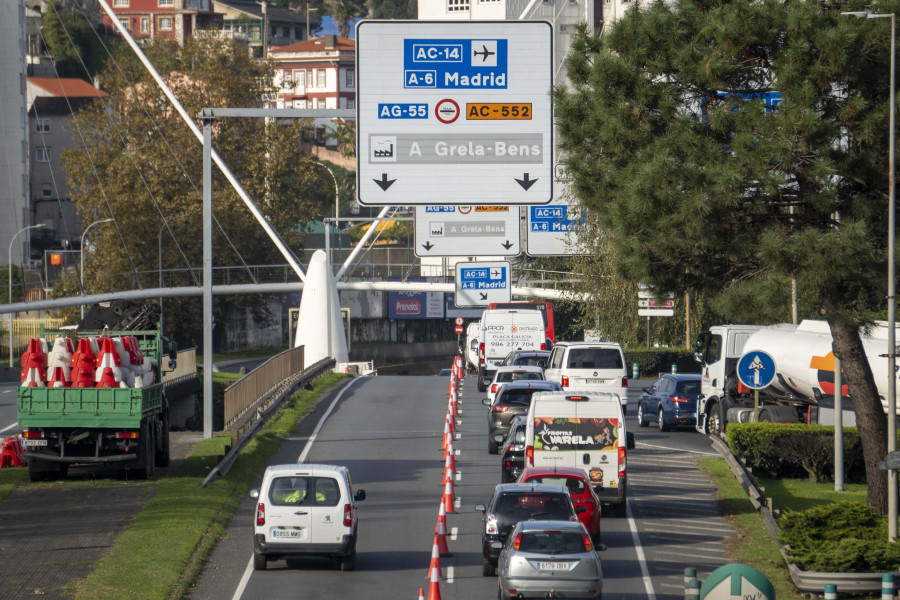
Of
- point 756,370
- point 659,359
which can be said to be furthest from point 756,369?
point 659,359

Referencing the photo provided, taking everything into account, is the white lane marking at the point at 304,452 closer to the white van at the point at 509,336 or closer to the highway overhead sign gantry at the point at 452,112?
the white van at the point at 509,336

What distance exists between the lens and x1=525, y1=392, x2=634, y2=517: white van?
22.7 m

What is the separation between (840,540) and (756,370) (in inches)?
389

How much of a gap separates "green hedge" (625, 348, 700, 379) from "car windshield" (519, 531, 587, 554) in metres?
→ 46.4

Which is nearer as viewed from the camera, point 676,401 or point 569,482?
point 569,482

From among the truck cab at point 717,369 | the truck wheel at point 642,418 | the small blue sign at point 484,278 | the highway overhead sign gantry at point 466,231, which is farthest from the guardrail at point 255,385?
the truck cab at point 717,369

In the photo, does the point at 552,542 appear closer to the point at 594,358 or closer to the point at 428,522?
the point at 428,522

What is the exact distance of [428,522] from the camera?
898 inches

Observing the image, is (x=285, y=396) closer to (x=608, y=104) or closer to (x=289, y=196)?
(x=608, y=104)

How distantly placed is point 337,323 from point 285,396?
51.4ft

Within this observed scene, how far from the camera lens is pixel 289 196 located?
84.7 metres

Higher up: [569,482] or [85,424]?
[85,424]

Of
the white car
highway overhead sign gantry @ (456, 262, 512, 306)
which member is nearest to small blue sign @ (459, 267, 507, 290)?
highway overhead sign gantry @ (456, 262, 512, 306)

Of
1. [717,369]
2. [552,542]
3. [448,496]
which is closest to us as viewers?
[552,542]
